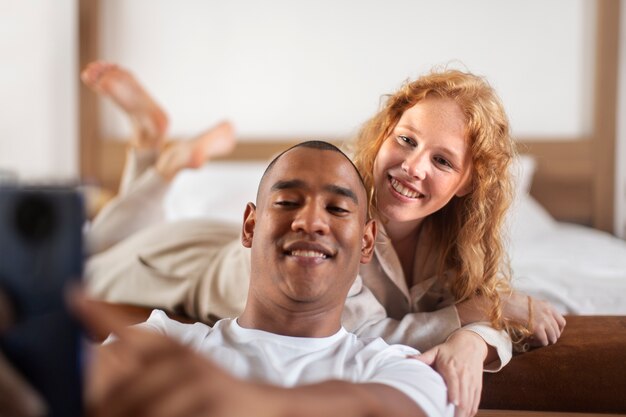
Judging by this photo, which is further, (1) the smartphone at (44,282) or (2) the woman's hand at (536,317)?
(2) the woman's hand at (536,317)

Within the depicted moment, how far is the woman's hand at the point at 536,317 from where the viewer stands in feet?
3.58

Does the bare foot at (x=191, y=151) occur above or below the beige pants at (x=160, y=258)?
above

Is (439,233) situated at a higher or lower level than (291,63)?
lower

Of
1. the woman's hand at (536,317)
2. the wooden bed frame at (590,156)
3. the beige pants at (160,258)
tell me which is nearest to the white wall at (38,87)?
the wooden bed frame at (590,156)

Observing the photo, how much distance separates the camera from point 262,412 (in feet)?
1.80

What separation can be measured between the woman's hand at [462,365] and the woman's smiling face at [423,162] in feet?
0.78

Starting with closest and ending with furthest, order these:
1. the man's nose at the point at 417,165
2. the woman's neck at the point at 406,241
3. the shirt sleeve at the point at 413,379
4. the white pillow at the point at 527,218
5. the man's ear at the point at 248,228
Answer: the shirt sleeve at the point at 413,379 < the man's ear at the point at 248,228 < the man's nose at the point at 417,165 < the woman's neck at the point at 406,241 < the white pillow at the point at 527,218

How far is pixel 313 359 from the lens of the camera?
2.79 feet

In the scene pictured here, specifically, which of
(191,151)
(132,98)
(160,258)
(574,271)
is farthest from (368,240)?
(132,98)

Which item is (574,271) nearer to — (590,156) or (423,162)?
(423,162)

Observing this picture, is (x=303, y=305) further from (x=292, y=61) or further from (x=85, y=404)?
(x=292, y=61)

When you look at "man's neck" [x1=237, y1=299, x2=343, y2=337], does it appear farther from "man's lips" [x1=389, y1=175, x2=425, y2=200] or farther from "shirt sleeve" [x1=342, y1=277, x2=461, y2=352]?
"man's lips" [x1=389, y1=175, x2=425, y2=200]

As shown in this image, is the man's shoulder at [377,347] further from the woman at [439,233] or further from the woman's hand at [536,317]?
the woman's hand at [536,317]

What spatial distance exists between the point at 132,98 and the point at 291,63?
113 cm
